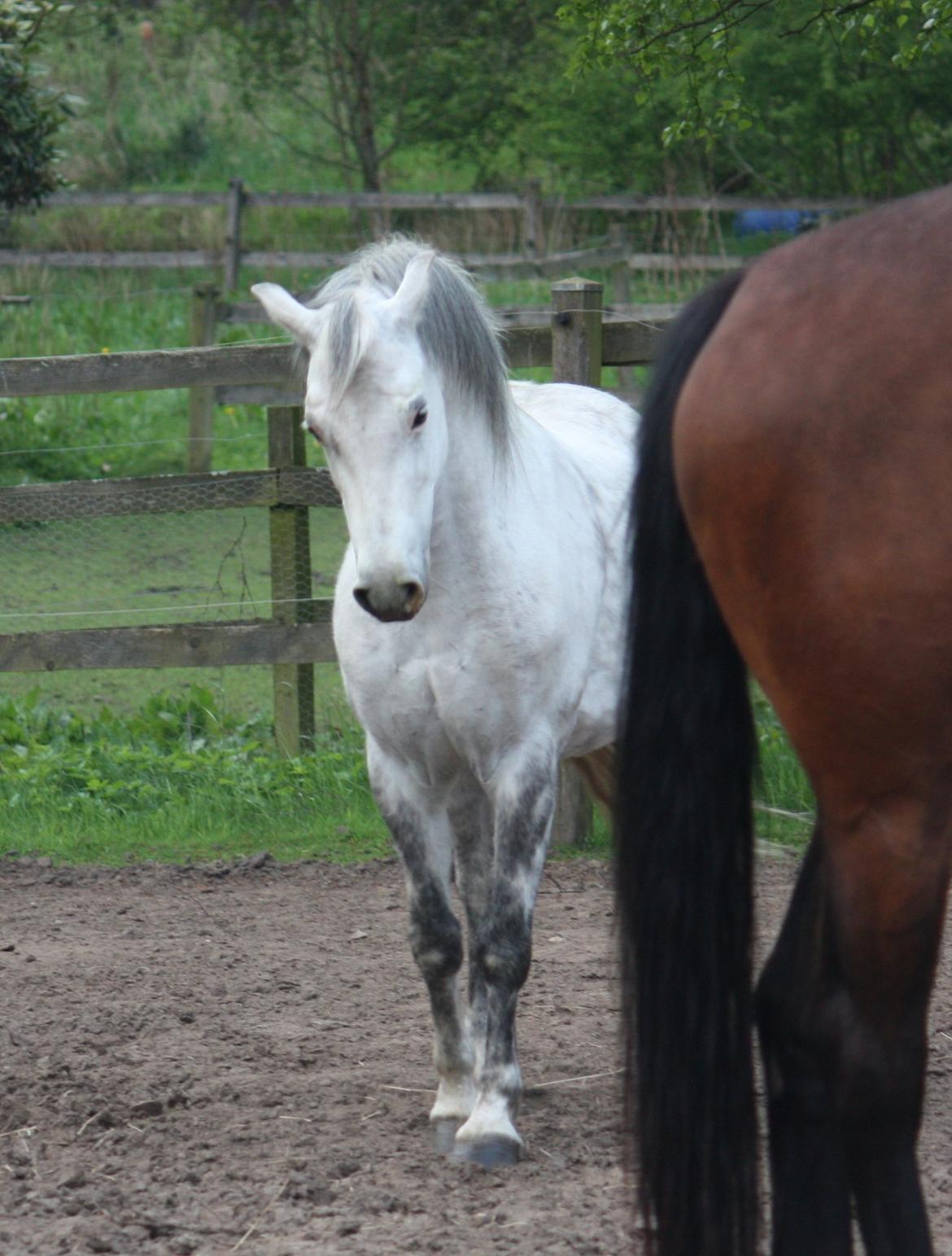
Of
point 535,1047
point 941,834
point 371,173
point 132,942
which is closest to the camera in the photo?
point 941,834

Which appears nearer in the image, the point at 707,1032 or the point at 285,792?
the point at 707,1032

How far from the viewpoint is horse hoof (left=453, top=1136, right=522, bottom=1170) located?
2.99 metres

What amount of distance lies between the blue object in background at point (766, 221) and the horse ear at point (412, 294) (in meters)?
14.4

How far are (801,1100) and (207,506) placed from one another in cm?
419

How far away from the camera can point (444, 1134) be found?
314cm

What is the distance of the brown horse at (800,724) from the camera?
1738mm

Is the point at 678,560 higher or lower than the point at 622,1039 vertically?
higher

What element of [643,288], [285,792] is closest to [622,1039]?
[285,792]

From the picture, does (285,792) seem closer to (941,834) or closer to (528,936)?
(528,936)

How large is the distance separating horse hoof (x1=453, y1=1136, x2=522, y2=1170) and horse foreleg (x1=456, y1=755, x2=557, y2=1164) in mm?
63

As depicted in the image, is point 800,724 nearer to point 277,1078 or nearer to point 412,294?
point 412,294

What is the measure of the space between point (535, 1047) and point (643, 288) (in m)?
12.7

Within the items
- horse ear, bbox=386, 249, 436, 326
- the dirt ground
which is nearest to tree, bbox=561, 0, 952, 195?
horse ear, bbox=386, 249, 436, 326

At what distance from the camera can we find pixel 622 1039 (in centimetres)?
211
